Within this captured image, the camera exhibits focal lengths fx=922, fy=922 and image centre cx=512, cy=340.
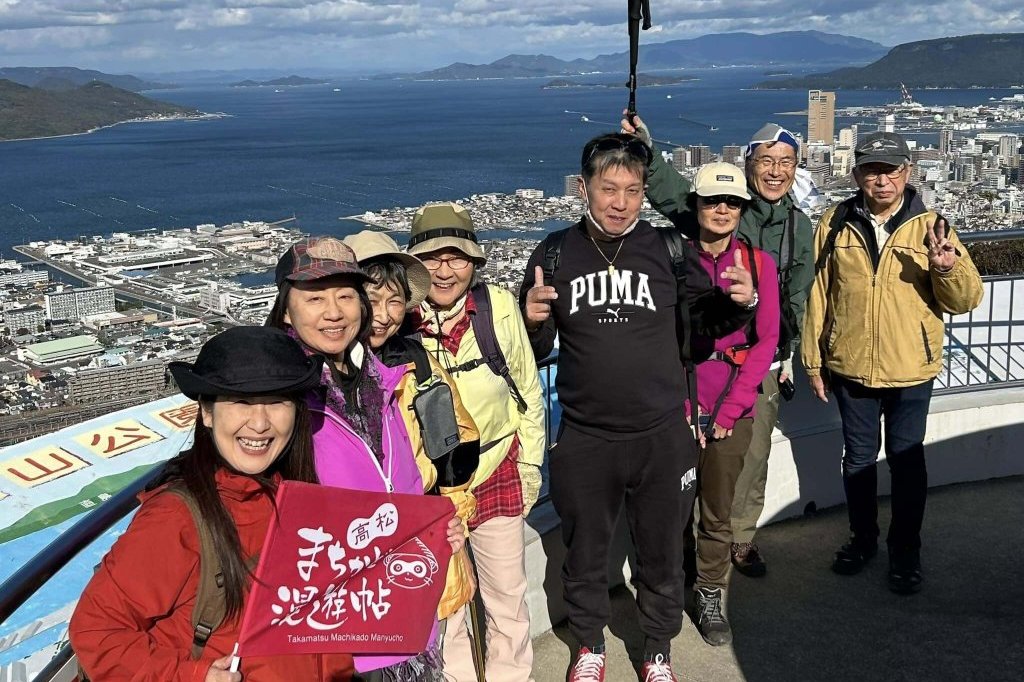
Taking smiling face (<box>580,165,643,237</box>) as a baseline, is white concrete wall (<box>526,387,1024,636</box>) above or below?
below

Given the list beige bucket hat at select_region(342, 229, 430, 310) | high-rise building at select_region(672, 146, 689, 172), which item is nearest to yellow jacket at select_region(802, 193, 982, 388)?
beige bucket hat at select_region(342, 229, 430, 310)

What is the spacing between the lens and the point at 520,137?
81188 millimetres

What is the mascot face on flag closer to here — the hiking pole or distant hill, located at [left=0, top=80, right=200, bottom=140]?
the hiking pole

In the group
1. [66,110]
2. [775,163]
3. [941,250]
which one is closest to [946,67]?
[66,110]

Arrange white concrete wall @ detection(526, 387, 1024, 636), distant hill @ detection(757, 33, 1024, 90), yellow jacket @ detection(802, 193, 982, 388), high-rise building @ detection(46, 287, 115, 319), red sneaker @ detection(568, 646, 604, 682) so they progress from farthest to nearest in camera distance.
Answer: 1. distant hill @ detection(757, 33, 1024, 90)
2. high-rise building @ detection(46, 287, 115, 319)
3. white concrete wall @ detection(526, 387, 1024, 636)
4. yellow jacket @ detection(802, 193, 982, 388)
5. red sneaker @ detection(568, 646, 604, 682)

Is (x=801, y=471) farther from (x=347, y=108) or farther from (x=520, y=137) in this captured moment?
(x=347, y=108)

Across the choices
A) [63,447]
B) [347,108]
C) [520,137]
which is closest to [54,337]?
[63,447]

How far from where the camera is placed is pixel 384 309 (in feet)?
7.86

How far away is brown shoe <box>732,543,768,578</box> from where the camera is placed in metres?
3.61

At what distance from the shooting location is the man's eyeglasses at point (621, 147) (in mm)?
2709

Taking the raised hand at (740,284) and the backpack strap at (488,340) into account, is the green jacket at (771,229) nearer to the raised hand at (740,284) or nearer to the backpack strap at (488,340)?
the raised hand at (740,284)

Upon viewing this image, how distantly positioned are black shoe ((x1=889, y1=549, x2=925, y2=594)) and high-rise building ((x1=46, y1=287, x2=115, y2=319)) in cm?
2327

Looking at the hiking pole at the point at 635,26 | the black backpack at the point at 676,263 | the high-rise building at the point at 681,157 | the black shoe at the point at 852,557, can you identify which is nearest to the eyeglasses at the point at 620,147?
the black backpack at the point at 676,263

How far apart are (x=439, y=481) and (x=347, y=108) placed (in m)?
152
